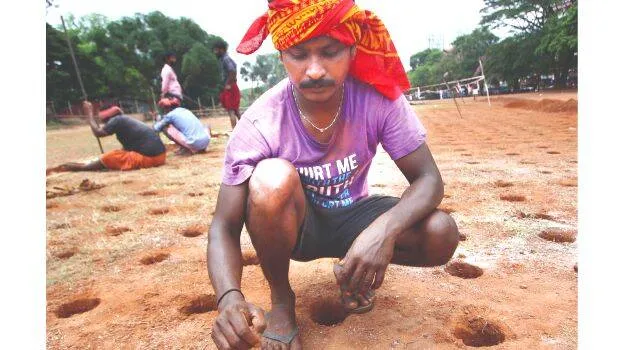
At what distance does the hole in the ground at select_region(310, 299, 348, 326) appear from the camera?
1.85 metres

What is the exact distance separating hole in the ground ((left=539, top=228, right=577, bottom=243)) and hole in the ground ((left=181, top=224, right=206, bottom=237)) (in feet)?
7.51

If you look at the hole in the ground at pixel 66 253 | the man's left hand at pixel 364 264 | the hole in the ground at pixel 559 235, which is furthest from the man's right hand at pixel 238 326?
the hole in the ground at pixel 559 235

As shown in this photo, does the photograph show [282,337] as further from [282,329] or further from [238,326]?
[238,326]

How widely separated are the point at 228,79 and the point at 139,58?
106 ft

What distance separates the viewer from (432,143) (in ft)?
24.0


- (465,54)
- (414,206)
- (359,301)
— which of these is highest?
(465,54)

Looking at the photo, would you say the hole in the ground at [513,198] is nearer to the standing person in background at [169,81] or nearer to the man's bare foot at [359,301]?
the man's bare foot at [359,301]

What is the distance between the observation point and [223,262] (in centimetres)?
147

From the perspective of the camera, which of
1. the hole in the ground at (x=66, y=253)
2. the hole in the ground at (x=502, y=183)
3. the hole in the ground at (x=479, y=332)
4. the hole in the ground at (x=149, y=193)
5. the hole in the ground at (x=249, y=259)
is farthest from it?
the hole in the ground at (x=149, y=193)

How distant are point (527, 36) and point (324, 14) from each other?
37505mm

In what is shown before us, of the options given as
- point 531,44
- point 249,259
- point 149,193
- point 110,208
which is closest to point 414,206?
point 249,259

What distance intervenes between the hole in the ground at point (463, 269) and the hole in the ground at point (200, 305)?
3.98ft

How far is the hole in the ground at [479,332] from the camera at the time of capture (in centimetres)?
163

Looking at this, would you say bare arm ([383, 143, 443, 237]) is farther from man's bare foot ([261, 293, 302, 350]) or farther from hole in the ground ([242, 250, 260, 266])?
hole in the ground ([242, 250, 260, 266])
